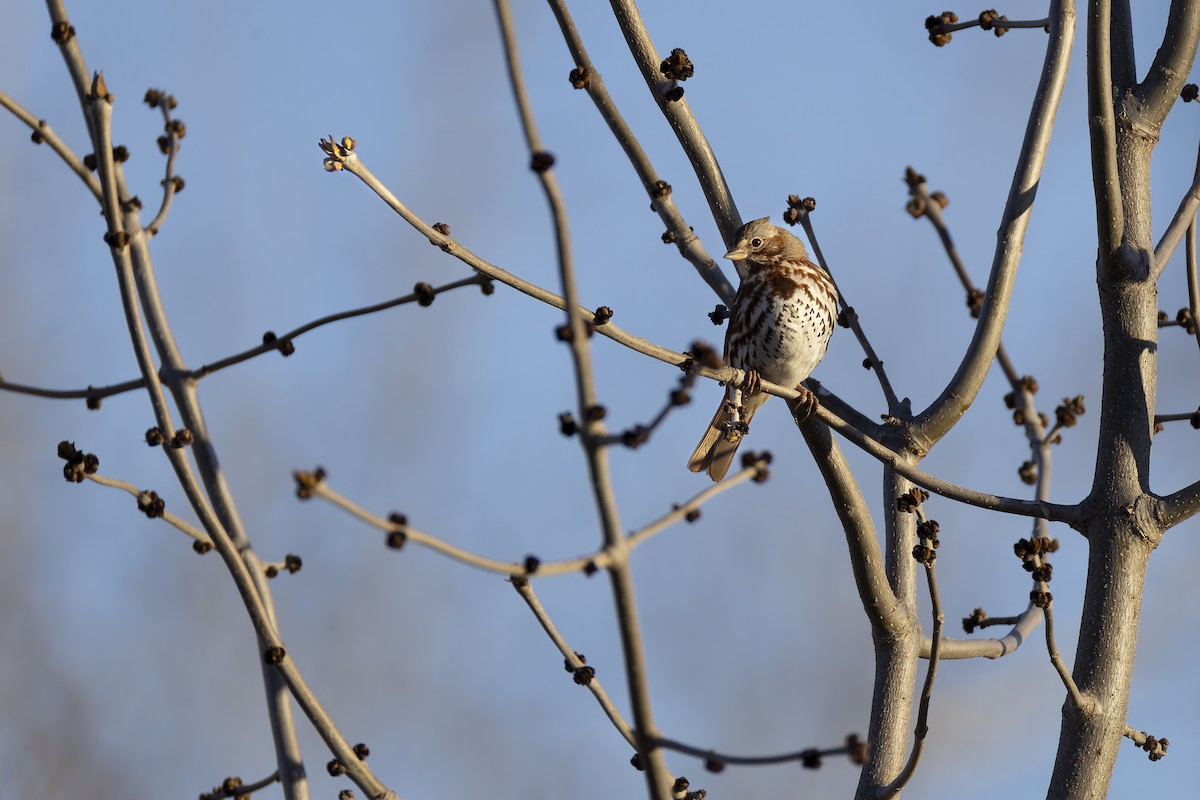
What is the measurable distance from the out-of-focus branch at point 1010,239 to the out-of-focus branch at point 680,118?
1.00 m

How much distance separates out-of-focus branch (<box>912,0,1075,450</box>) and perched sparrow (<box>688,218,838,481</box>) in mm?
1461

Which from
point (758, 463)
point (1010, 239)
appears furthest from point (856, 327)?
point (758, 463)

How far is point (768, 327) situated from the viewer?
6270 millimetres

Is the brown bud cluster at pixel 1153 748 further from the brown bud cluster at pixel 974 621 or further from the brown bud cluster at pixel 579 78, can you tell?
the brown bud cluster at pixel 579 78

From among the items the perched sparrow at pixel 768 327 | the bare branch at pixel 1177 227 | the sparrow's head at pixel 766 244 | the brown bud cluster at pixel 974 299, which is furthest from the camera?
the sparrow's head at pixel 766 244

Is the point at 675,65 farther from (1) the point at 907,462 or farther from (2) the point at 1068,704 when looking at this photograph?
(2) the point at 1068,704

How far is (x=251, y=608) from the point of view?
295 centimetres

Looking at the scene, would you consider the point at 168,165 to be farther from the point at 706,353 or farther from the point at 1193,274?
the point at 1193,274

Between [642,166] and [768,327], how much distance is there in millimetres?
1658

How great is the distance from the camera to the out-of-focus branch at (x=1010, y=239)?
4.70m

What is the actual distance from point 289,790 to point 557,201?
1415mm

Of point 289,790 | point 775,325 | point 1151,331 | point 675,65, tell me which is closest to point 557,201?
point 289,790

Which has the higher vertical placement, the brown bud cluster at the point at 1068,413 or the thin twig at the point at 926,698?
the brown bud cluster at the point at 1068,413

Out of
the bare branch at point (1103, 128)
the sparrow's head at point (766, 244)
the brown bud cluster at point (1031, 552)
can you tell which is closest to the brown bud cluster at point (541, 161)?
the brown bud cluster at point (1031, 552)
